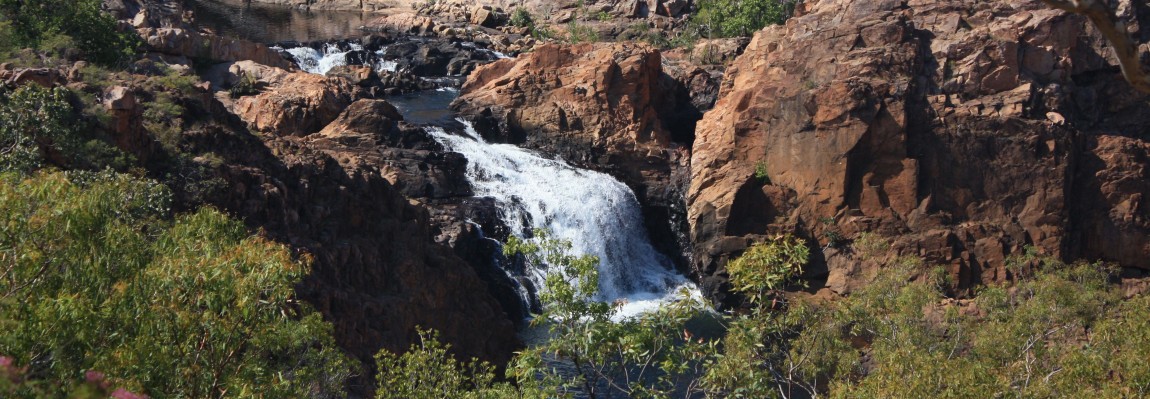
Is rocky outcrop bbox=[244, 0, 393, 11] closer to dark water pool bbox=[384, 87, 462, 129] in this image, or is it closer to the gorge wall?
dark water pool bbox=[384, 87, 462, 129]

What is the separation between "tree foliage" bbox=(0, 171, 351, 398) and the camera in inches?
343

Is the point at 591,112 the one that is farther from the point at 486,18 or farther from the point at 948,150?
the point at 486,18

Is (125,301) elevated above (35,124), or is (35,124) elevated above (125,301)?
(35,124)

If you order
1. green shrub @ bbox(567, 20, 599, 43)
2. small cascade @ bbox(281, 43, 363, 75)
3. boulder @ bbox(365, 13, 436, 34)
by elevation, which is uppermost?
green shrub @ bbox(567, 20, 599, 43)

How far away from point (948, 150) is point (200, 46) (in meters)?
31.1

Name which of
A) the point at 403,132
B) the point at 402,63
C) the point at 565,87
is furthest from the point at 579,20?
the point at 403,132

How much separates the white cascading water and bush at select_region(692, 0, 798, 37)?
2559cm

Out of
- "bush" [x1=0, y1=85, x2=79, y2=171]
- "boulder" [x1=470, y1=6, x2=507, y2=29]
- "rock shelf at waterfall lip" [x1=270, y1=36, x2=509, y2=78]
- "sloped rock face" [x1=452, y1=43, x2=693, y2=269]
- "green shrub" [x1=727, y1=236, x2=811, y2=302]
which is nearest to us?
"green shrub" [x1=727, y1=236, x2=811, y2=302]

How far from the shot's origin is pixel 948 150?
34906mm

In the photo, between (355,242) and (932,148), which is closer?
(355,242)

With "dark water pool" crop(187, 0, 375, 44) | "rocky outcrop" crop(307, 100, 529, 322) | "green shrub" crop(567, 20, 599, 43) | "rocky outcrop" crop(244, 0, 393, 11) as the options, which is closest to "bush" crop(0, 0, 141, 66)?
"rocky outcrop" crop(307, 100, 529, 322)

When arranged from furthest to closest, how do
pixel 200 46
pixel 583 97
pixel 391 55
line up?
pixel 391 55, pixel 583 97, pixel 200 46

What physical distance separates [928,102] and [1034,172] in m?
4.57

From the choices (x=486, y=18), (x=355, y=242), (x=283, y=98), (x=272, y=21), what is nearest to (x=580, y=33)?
(x=486, y=18)
